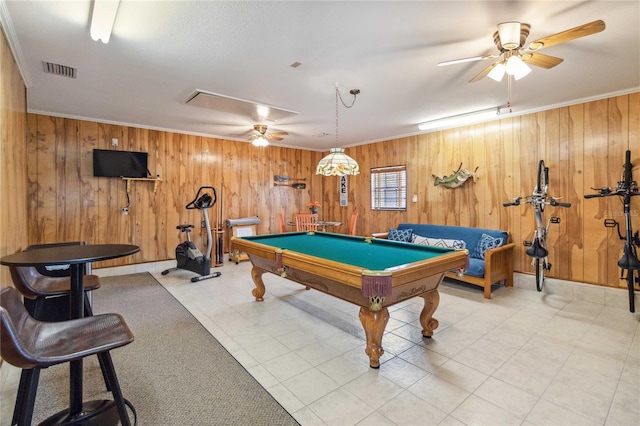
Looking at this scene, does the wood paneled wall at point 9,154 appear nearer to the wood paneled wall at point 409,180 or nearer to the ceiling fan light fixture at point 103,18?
the ceiling fan light fixture at point 103,18

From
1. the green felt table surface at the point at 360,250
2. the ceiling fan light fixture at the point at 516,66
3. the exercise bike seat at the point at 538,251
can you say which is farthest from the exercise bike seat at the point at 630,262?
the ceiling fan light fixture at the point at 516,66

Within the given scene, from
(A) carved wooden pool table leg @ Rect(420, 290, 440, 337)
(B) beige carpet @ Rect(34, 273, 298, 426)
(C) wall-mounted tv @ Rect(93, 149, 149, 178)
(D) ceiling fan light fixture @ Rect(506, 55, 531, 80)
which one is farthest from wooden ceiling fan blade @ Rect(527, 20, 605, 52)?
A: (C) wall-mounted tv @ Rect(93, 149, 149, 178)

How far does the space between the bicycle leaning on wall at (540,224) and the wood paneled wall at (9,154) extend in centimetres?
549

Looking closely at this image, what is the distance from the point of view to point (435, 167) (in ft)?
18.4

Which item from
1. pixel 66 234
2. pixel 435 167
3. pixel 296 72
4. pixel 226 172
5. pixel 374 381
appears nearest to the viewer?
pixel 374 381

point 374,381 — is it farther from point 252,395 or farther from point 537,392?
point 537,392

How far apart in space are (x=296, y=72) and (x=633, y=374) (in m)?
3.93

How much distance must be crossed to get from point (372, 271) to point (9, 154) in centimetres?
329

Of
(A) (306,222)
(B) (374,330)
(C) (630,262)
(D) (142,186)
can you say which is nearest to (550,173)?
(C) (630,262)

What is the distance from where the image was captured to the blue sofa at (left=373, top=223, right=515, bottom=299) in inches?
163

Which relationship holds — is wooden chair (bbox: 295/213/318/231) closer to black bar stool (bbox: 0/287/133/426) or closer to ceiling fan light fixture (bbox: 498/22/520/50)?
ceiling fan light fixture (bbox: 498/22/520/50)

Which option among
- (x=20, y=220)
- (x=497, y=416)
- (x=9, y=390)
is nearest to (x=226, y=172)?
(x=20, y=220)

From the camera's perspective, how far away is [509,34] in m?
2.24

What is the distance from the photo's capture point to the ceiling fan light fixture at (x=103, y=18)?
198cm
